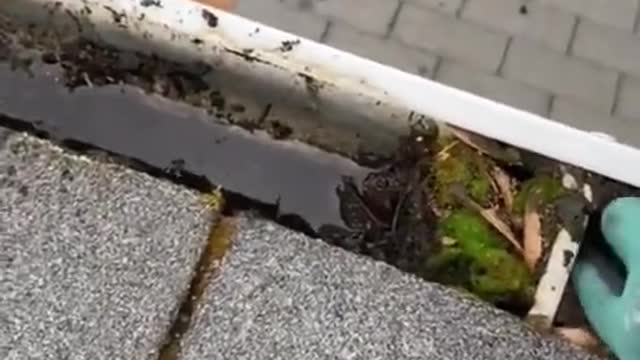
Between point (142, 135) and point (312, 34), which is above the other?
point (312, 34)

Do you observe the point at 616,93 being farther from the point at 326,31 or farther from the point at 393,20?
the point at 326,31

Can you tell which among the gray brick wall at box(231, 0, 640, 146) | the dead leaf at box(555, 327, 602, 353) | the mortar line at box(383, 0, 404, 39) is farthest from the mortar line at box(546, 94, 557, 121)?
the dead leaf at box(555, 327, 602, 353)

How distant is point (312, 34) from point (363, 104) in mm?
175

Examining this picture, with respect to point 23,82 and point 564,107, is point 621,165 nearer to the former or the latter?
point 564,107

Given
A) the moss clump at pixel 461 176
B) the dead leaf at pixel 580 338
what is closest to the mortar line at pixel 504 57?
the moss clump at pixel 461 176

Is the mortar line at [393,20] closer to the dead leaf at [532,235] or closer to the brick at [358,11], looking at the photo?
the brick at [358,11]

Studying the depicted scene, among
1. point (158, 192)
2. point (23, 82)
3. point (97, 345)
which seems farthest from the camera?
point (23, 82)

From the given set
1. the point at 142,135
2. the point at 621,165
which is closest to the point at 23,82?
the point at 142,135

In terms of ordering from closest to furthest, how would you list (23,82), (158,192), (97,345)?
(97,345), (158,192), (23,82)

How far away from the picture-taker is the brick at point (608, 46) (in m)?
2.81

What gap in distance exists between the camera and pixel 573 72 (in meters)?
2.79

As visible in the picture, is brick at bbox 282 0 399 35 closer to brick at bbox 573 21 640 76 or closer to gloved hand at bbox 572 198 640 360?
brick at bbox 573 21 640 76

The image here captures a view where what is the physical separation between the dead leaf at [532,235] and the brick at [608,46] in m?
0.36

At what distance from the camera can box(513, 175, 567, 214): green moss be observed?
2.64m
